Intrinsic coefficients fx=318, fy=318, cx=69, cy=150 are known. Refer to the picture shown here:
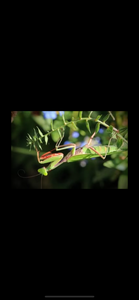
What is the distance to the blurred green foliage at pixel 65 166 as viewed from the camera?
182 cm

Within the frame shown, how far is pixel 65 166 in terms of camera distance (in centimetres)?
184

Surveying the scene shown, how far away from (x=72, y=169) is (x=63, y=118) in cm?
30

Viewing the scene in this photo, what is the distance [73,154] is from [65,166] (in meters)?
0.12

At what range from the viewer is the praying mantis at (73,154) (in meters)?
1.75

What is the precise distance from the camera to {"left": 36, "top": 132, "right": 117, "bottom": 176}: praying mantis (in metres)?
1.75

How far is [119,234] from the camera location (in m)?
1.86

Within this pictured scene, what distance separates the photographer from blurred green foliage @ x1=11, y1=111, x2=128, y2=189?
1.82m

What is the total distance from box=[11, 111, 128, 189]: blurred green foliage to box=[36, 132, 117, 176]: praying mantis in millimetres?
47

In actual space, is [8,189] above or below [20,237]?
above

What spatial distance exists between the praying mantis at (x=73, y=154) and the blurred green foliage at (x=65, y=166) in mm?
47

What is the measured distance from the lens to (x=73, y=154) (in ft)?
5.77

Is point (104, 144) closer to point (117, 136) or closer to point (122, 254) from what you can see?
point (117, 136)

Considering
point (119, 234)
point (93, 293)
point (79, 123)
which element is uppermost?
point (79, 123)

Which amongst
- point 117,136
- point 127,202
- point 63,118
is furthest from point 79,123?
point 127,202
